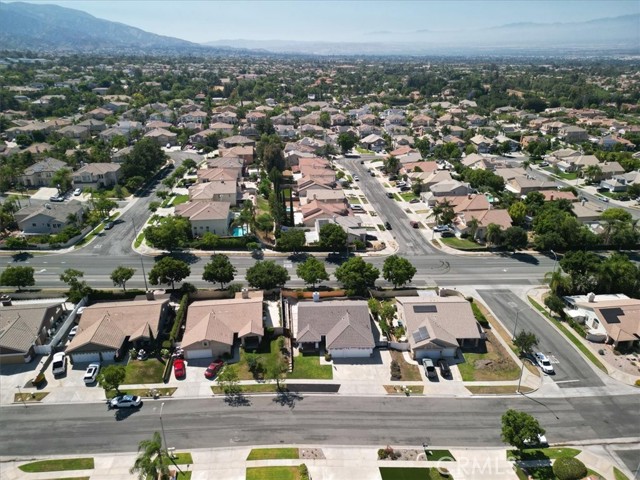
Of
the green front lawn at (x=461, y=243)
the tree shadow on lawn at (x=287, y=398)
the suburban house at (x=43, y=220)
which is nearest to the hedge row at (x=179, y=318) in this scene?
the tree shadow on lawn at (x=287, y=398)

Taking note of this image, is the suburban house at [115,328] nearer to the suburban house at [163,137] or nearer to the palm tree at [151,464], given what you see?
the palm tree at [151,464]

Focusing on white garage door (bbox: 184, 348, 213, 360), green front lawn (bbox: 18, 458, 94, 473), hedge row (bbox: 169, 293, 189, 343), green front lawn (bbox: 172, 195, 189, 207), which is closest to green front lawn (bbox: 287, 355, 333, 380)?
white garage door (bbox: 184, 348, 213, 360)

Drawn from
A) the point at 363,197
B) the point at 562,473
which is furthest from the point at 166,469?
the point at 363,197

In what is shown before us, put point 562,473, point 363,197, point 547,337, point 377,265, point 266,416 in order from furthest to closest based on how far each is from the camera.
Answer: point 363,197 < point 377,265 < point 547,337 < point 266,416 < point 562,473

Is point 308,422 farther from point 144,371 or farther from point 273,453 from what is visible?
point 144,371

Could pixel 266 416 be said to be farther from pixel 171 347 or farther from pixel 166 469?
pixel 171 347

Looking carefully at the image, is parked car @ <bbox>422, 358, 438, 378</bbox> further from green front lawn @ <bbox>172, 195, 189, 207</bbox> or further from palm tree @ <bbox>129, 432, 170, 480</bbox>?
green front lawn @ <bbox>172, 195, 189, 207</bbox>

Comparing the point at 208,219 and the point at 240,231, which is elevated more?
the point at 208,219

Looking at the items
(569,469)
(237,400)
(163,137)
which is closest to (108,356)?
(237,400)
